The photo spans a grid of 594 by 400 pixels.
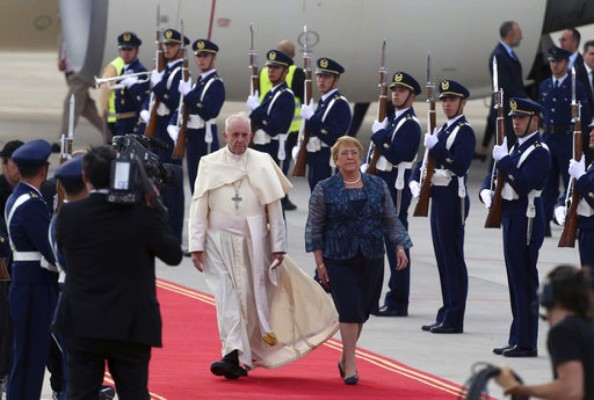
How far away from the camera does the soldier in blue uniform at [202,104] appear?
1441cm

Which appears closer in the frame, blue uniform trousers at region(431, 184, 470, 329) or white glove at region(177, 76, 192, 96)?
blue uniform trousers at region(431, 184, 470, 329)

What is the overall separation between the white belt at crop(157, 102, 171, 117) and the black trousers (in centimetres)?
791

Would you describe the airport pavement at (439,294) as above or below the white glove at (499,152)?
below

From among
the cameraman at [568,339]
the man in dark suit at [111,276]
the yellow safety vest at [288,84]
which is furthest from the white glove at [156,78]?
the cameraman at [568,339]

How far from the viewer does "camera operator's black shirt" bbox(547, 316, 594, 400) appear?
18.9ft

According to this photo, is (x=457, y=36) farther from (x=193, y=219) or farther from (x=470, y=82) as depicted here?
(x=193, y=219)

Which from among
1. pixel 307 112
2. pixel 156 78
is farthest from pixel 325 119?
pixel 156 78

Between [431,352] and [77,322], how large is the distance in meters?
4.21

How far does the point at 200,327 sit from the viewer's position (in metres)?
11.5

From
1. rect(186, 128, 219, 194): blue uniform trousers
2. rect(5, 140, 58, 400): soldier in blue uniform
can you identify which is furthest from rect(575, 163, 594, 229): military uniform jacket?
rect(186, 128, 219, 194): blue uniform trousers

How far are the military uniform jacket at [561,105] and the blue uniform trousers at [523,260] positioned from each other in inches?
193

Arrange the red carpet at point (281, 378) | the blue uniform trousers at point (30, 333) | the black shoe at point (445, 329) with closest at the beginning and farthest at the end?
the blue uniform trousers at point (30, 333)
the red carpet at point (281, 378)
the black shoe at point (445, 329)

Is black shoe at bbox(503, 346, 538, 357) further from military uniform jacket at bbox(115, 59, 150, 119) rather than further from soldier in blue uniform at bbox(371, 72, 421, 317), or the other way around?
military uniform jacket at bbox(115, 59, 150, 119)

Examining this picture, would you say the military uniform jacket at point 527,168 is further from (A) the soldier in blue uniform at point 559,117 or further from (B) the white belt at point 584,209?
(A) the soldier in blue uniform at point 559,117
